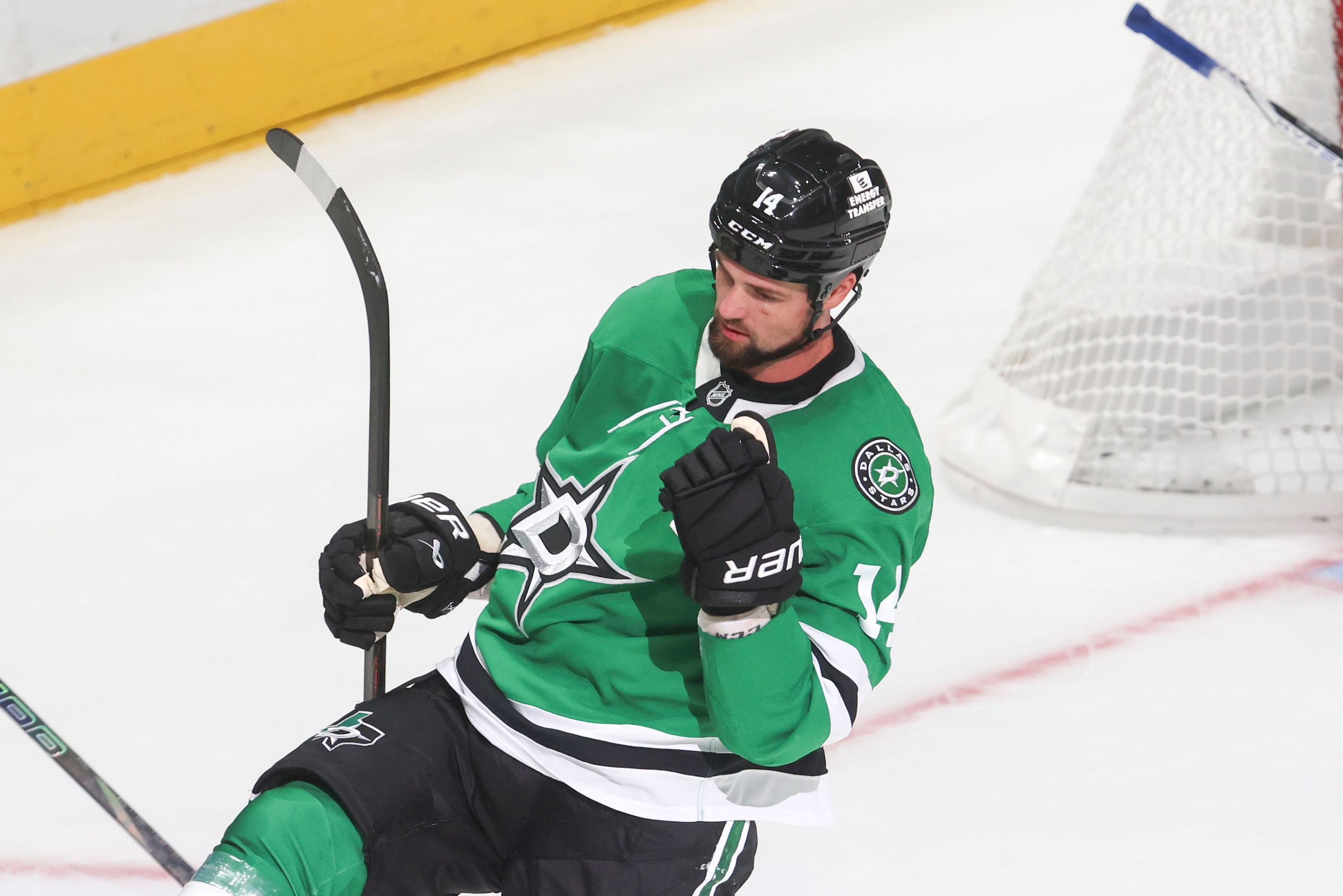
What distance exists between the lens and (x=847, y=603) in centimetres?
173

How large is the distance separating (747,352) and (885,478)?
0.65 feet

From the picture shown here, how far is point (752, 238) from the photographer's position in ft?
5.76

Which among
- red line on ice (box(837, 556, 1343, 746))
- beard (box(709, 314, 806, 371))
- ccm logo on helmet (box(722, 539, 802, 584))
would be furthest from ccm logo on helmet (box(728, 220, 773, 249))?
red line on ice (box(837, 556, 1343, 746))

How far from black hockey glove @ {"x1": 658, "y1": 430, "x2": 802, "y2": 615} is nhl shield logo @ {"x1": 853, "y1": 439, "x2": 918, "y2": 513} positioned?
16 centimetres

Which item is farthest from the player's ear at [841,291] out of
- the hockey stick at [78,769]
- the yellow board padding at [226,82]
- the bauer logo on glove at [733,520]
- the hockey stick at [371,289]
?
the yellow board padding at [226,82]

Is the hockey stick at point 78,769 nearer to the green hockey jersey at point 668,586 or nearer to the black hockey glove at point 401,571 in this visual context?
the black hockey glove at point 401,571

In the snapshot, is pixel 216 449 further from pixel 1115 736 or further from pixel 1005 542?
pixel 1115 736

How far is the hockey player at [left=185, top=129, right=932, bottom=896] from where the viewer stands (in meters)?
1.73

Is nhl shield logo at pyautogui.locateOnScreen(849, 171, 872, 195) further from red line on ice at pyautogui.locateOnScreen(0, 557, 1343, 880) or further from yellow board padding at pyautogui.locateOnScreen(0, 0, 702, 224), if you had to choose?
yellow board padding at pyautogui.locateOnScreen(0, 0, 702, 224)

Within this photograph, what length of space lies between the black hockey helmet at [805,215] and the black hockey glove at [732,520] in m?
0.25

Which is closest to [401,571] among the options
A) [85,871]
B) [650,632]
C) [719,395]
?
[650,632]

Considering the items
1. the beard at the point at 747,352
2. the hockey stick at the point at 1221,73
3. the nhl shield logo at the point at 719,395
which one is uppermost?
the beard at the point at 747,352

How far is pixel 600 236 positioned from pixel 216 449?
1.37 meters

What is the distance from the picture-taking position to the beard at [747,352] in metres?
1.81
